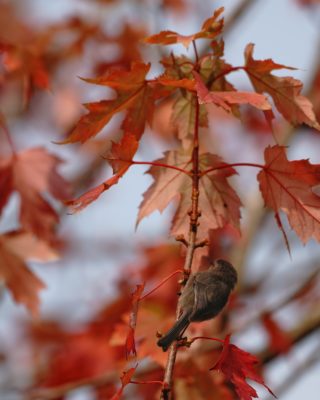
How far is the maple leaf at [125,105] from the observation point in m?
1.50

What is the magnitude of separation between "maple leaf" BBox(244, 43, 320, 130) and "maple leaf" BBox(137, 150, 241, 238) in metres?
0.18

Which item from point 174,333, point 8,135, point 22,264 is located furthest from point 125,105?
point 22,264

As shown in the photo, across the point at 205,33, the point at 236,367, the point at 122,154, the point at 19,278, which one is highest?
the point at 205,33

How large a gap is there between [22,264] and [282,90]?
1153mm

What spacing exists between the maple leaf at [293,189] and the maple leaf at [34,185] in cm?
82

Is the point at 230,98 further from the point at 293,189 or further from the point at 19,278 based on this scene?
the point at 19,278

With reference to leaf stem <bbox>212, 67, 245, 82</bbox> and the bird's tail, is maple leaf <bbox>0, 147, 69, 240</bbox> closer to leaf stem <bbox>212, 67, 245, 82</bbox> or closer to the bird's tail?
leaf stem <bbox>212, 67, 245, 82</bbox>

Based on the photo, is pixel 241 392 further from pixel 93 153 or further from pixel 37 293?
pixel 93 153

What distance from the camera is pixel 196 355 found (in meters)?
2.39

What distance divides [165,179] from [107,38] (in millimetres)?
2451

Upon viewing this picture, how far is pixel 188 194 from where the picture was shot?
1.57 meters

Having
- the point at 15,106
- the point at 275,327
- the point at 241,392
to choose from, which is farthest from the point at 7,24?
the point at 241,392

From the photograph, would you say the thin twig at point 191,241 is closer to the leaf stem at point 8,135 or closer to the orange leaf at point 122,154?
the orange leaf at point 122,154

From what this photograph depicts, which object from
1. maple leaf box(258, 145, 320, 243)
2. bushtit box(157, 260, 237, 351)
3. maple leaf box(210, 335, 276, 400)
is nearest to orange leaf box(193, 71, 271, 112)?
maple leaf box(258, 145, 320, 243)
